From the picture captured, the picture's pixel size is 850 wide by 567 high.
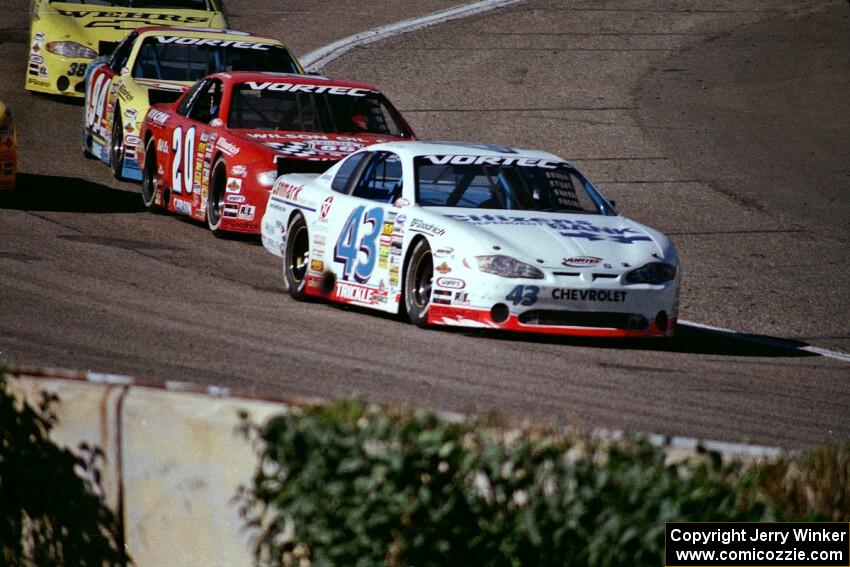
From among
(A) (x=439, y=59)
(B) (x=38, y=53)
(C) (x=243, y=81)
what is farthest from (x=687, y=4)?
(C) (x=243, y=81)

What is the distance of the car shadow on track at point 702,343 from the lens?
34.4 ft

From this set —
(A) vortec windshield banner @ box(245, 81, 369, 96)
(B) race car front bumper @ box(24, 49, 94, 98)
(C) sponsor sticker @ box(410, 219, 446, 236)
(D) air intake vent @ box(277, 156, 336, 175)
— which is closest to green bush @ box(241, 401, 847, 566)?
(C) sponsor sticker @ box(410, 219, 446, 236)

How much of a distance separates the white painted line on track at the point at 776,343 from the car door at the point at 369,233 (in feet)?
7.95

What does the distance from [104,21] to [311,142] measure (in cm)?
730

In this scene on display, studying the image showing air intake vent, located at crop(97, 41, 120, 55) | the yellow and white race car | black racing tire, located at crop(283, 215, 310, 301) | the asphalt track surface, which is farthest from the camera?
air intake vent, located at crop(97, 41, 120, 55)

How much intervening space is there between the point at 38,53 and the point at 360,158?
10.2 metres

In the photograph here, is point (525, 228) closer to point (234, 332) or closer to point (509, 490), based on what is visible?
point (234, 332)

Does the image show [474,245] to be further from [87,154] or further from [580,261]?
[87,154]

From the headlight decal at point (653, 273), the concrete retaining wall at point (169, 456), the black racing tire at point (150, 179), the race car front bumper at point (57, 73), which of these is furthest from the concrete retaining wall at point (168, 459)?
the race car front bumper at point (57, 73)

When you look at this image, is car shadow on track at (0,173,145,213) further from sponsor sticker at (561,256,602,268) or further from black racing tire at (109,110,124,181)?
sponsor sticker at (561,256,602,268)

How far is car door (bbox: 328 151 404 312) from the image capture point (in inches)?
426

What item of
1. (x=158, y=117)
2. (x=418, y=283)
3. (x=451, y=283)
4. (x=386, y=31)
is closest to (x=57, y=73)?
(x=158, y=117)

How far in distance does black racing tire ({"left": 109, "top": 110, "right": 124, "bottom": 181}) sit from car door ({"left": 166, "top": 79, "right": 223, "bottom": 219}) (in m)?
1.64

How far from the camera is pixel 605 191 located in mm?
17500
